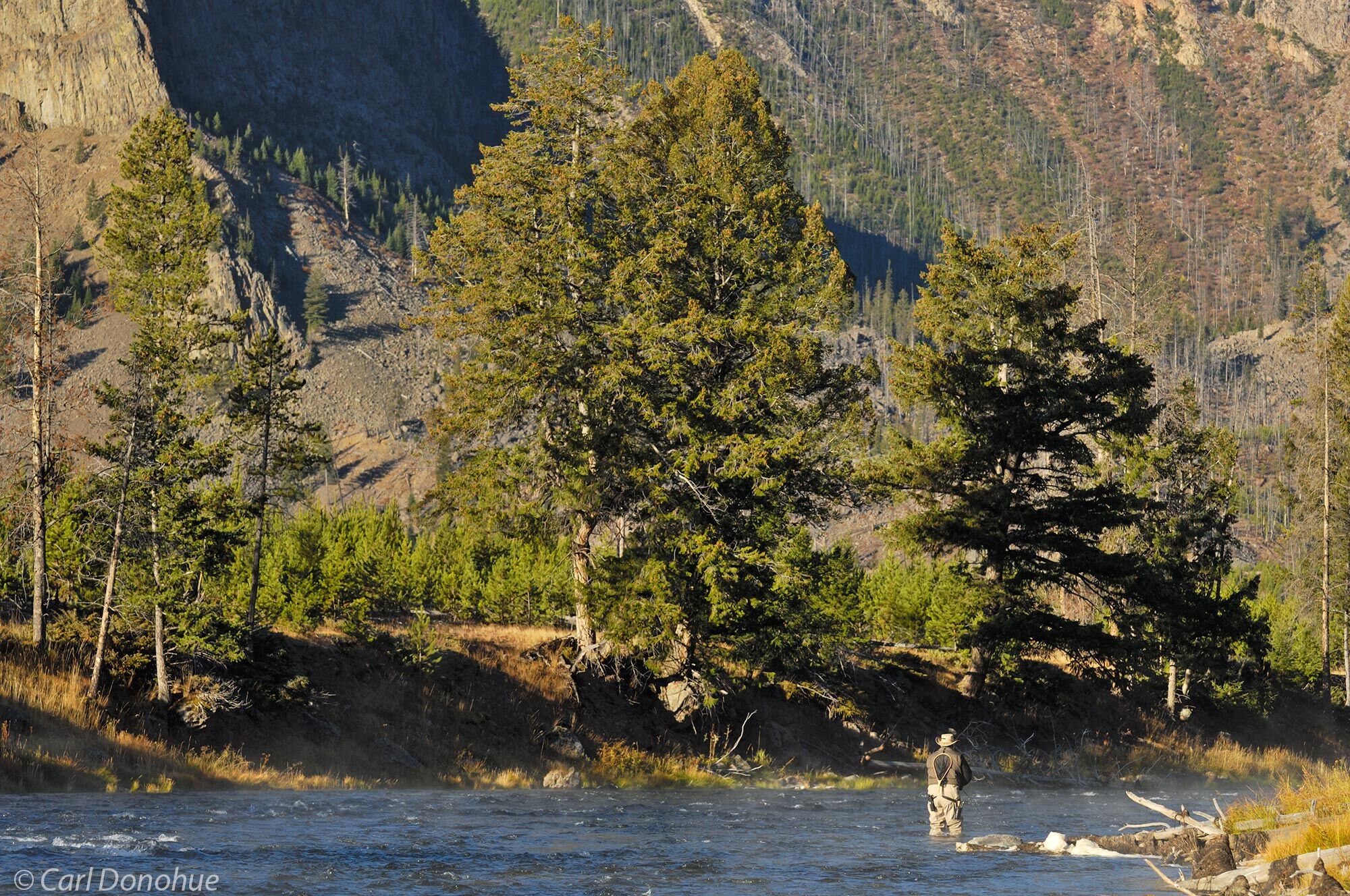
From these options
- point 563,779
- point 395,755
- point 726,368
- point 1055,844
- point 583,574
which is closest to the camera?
point 1055,844

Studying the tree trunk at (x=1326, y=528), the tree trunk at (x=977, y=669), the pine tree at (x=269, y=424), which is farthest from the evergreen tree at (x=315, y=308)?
the tree trunk at (x=977, y=669)

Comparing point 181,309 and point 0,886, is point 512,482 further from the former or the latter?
point 0,886

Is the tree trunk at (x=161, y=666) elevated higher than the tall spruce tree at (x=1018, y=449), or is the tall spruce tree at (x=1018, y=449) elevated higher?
the tall spruce tree at (x=1018, y=449)

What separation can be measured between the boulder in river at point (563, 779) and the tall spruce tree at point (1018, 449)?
12702 millimetres

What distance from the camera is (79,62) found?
178 meters

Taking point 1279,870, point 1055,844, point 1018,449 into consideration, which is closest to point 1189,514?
point 1018,449

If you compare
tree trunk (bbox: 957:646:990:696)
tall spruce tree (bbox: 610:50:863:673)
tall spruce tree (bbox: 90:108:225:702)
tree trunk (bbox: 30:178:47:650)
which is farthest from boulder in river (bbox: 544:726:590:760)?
tree trunk (bbox: 957:646:990:696)

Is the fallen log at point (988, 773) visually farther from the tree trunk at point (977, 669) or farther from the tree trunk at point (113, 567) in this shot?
the tree trunk at point (113, 567)

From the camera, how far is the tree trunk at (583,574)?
33.3 metres

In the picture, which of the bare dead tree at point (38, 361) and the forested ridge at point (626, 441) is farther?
the forested ridge at point (626, 441)

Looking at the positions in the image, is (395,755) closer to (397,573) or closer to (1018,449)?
(397,573)

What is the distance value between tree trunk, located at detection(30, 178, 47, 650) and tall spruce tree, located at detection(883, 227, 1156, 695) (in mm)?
22272

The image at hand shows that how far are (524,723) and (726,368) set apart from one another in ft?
36.1

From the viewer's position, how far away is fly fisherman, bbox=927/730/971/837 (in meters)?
20.8
